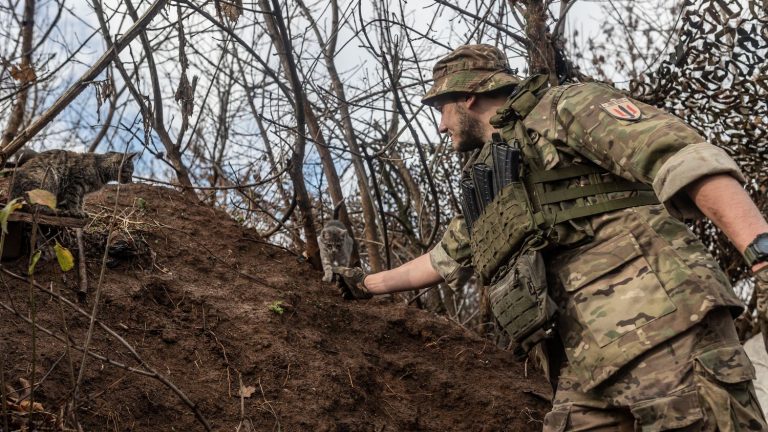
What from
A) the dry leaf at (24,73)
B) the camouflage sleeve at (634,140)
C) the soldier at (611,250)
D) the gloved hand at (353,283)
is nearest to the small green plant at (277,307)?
the gloved hand at (353,283)

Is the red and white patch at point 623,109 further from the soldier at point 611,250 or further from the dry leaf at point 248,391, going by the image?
the dry leaf at point 248,391

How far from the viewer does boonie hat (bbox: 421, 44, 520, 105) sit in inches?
140

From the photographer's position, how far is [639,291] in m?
2.92

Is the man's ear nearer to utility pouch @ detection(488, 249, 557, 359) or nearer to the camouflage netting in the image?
utility pouch @ detection(488, 249, 557, 359)

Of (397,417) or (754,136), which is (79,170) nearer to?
(397,417)

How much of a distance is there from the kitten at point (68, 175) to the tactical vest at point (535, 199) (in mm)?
2529

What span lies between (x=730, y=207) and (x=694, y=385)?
68 centimetres

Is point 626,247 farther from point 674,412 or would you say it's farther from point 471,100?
point 471,100

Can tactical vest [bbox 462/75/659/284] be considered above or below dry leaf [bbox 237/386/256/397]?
above

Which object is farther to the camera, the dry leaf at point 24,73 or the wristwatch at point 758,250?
the dry leaf at point 24,73

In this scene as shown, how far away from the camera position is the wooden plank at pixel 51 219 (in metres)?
4.14

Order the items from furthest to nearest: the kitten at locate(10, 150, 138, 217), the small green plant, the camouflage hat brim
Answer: the kitten at locate(10, 150, 138, 217) → the small green plant → the camouflage hat brim

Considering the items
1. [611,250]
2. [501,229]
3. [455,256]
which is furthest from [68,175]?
[611,250]

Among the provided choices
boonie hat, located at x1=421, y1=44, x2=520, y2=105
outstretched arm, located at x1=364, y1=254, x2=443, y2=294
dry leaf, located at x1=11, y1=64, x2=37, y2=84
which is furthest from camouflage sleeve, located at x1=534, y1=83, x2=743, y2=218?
dry leaf, located at x1=11, y1=64, x2=37, y2=84
